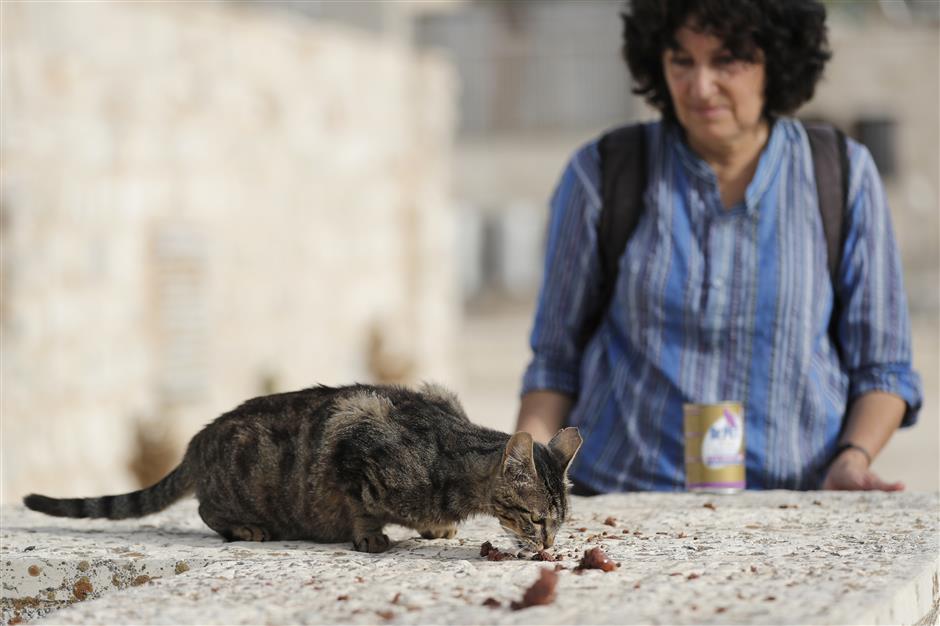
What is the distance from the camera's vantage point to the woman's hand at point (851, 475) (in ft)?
12.9

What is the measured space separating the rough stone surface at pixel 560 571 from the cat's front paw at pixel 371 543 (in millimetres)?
28

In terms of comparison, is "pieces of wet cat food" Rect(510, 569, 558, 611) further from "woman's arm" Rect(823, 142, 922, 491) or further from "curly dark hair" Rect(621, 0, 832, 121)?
"curly dark hair" Rect(621, 0, 832, 121)

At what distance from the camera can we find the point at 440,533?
3416 millimetres

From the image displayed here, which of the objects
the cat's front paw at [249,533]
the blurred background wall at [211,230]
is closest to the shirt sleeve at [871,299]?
the cat's front paw at [249,533]

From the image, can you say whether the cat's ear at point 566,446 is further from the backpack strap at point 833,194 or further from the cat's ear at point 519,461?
the backpack strap at point 833,194

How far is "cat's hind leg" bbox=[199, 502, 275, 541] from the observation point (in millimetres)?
3500

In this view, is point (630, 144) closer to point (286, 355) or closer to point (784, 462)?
point (784, 462)

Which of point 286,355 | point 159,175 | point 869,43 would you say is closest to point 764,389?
point 159,175

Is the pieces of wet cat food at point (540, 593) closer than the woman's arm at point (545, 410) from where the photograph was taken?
Yes

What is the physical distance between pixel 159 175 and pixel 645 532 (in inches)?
321

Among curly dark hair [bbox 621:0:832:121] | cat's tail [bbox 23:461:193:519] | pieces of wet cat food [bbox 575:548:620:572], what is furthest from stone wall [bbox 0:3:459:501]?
pieces of wet cat food [bbox 575:548:620:572]

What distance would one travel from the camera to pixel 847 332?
13.2ft

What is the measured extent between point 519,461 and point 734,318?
3.55 feet

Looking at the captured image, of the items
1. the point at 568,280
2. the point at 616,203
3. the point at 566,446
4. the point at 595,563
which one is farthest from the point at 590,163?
the point at 595,563
